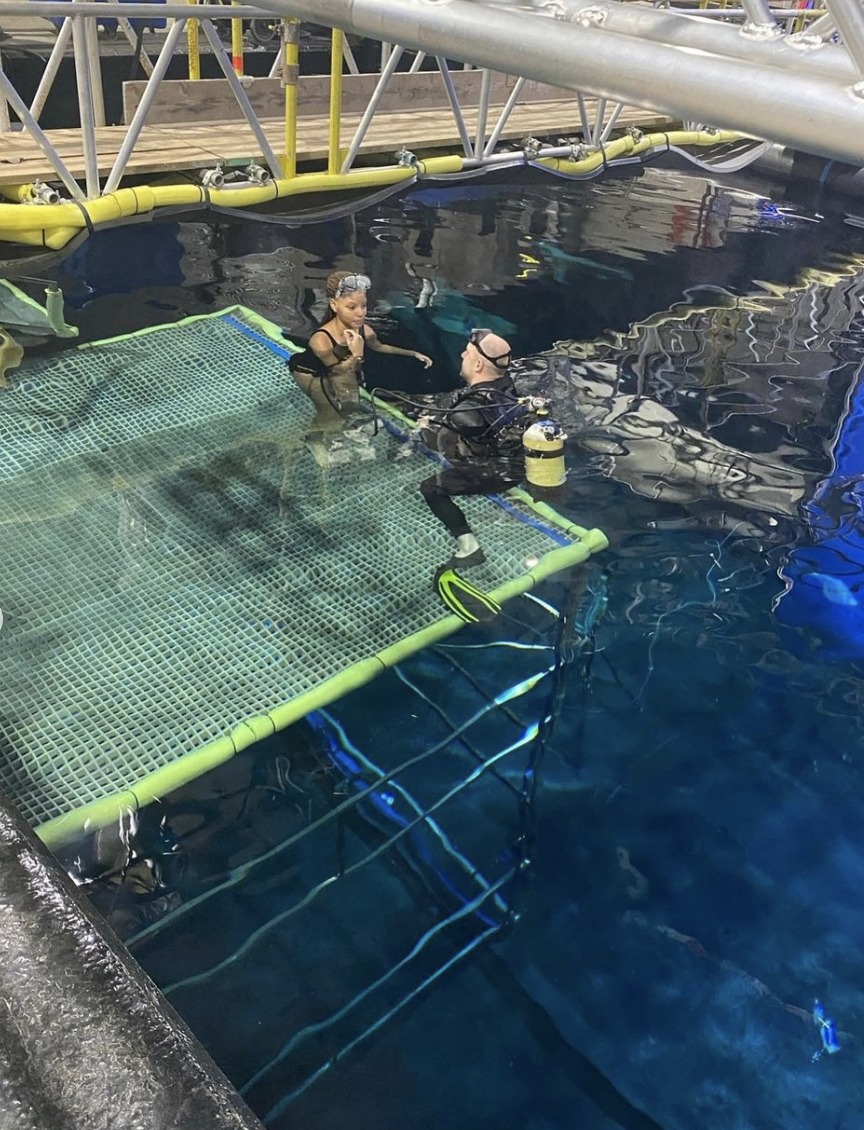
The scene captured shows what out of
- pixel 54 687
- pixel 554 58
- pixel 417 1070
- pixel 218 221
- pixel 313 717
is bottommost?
pixel 417 1070

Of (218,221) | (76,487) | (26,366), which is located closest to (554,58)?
(76,487)

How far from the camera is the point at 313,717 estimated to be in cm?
394

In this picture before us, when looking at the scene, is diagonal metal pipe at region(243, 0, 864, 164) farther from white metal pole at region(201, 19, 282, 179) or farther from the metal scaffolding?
white metal pole at region(201, 19, 282, 179)

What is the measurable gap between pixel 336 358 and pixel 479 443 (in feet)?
4.23

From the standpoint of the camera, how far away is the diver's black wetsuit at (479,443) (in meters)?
4.84

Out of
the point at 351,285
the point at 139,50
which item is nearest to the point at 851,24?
the point at 351,285

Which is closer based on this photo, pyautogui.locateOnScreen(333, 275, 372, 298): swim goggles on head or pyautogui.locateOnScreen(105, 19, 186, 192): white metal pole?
pyautogui.locateOnScreen(333, 275, 372, 298): swim goggles on head

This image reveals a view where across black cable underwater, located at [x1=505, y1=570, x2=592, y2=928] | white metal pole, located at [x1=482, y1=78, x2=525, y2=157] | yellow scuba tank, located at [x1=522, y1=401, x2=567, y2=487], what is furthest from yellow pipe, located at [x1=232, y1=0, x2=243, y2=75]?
black cable underwater, located at [x1=505, y1=570, x2=592, y2=928]

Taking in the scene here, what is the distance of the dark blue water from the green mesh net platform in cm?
32

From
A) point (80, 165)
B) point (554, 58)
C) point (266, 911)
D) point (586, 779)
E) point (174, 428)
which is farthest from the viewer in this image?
point (80, 165)

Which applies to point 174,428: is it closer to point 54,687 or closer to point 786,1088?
point 54,687

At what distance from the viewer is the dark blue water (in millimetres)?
2918

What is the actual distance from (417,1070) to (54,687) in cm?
205

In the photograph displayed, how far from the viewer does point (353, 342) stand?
5.62 meters
